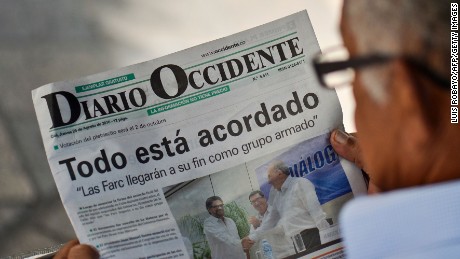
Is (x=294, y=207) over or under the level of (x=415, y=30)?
under

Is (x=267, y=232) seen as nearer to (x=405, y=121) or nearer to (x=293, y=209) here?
(x=293, y=209)

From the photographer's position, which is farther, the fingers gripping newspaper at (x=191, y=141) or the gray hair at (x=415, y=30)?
the fingers gripping newspaper at (x=191, y=141)

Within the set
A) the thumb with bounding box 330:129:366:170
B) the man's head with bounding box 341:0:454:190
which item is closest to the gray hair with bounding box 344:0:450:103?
the man's head with bounding box 341:0:454:190

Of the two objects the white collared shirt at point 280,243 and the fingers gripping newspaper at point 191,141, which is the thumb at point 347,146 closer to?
the fingers gripping newspaper at point 191,141

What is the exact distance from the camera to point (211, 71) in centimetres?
80

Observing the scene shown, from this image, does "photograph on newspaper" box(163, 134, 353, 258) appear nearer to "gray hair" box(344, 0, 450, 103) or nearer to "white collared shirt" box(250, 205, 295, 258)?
"white collared shirt" box(250, 205, 295, 258)

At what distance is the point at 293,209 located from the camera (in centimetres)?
80

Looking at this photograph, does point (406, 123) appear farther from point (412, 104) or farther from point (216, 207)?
point (216, 207)

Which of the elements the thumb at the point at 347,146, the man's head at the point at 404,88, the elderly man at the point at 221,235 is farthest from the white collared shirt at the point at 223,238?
the man's head at the point at 404,88

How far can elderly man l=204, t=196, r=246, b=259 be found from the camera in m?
0.80

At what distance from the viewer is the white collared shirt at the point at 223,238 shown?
805 millimetres

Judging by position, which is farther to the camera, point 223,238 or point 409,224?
point 223,238

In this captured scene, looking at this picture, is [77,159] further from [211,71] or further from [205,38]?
[205,38]

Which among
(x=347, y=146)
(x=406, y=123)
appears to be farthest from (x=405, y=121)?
(x=347, y=146)
